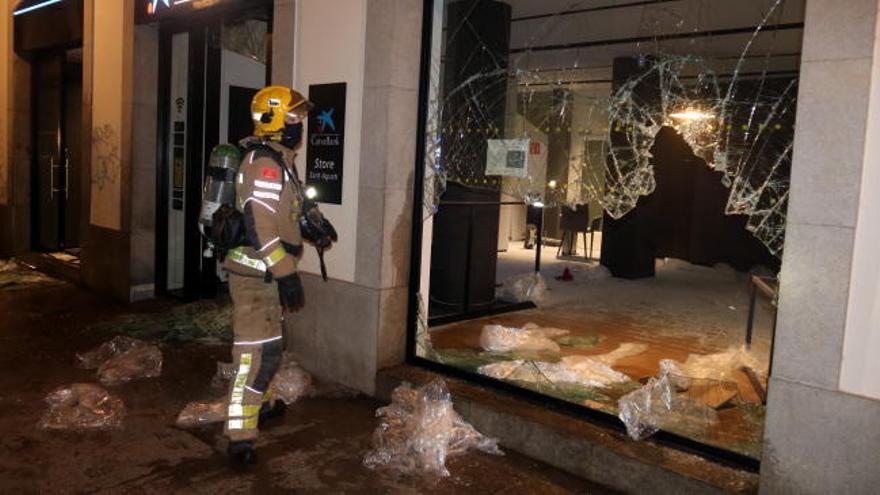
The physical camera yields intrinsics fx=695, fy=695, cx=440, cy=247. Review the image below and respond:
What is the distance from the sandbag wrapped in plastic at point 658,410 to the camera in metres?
4.04

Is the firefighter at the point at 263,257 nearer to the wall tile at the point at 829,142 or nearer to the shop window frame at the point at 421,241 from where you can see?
the shop window frame at the point at 421,241

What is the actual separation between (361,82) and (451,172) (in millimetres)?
1334

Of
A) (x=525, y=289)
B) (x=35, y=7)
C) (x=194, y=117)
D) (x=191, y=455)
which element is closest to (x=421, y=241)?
(x=191, y=455)

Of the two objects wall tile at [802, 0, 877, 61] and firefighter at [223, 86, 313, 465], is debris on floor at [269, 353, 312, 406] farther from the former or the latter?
wall tile at [802, 0, 877, 61]

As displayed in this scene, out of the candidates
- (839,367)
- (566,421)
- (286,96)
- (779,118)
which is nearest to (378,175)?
(286,96)

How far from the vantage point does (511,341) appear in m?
6.12

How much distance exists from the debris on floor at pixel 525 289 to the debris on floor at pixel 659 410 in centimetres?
393

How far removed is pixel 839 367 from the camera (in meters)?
3.21

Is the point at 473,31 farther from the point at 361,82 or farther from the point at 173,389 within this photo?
the point at 173,389

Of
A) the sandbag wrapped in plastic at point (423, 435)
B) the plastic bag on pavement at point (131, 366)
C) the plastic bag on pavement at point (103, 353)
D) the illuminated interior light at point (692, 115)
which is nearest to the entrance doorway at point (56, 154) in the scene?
the plastic bag on pavement at point (103, 353)

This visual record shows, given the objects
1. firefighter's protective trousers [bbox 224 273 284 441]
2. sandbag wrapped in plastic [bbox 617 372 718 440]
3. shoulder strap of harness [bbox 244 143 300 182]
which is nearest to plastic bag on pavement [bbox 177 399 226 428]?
firefighter's protective trousers [bbox 224 273 284 441]

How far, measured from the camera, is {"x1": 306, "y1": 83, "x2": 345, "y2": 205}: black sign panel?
5.35m

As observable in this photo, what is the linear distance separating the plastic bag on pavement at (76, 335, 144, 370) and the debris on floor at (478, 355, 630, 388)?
119 inches

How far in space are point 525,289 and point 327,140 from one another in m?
3.86
